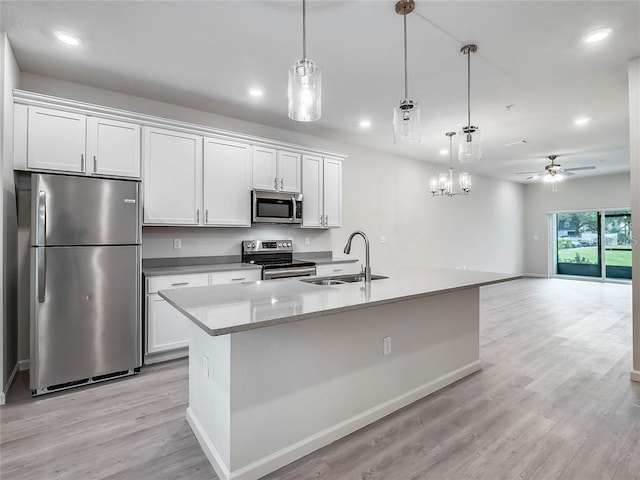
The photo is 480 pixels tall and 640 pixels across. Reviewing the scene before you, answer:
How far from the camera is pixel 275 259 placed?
14.8 feet

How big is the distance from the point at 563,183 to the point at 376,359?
9.78 meters

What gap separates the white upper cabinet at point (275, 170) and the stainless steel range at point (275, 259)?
0.75m

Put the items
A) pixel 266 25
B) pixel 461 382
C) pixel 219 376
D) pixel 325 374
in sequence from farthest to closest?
pixel 461 382 < pixel 266 25 < pixel 325 374 < pixel 219 376

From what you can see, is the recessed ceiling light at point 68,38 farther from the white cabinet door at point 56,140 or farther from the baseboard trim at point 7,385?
the baseboard trim at point 7,385

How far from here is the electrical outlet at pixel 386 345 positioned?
7.78 ft

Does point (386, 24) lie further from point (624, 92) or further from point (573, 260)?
point (573, 260)

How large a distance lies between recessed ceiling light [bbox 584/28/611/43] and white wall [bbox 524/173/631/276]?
7695 millimetres

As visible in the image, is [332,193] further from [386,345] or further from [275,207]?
[386,345]

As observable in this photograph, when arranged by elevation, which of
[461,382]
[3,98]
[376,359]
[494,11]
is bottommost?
[461,382]

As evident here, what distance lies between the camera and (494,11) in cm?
229

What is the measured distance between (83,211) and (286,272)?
206 cm

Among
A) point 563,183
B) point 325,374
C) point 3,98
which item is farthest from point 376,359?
point 563,183

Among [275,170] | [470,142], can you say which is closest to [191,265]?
[275,170]

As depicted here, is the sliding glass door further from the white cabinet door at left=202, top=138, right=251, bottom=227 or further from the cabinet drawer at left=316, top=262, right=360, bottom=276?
the white cabinet door at left=202, top=138, right=251, bottom=227
